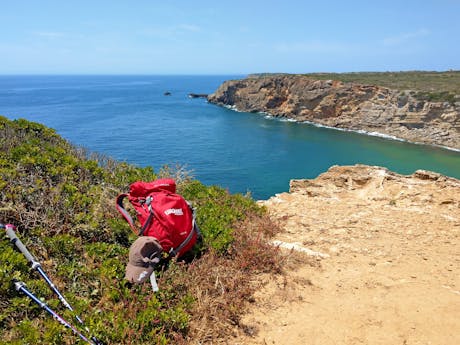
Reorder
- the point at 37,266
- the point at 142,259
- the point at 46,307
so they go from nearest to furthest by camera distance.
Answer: the point at 46,307, the point at 37,266, the point at 142,259

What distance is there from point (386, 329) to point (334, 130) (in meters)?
60.1

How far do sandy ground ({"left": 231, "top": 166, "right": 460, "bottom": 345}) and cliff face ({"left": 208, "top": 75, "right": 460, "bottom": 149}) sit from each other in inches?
1955

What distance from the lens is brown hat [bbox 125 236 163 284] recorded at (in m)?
3.61

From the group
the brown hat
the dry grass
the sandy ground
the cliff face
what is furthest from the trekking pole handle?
the cliff face

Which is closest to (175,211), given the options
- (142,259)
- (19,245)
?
(142,259)

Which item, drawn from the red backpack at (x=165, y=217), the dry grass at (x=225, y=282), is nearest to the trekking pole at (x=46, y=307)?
the dry grass at (x=225, y=282)

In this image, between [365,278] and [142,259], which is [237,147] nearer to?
[365,278]

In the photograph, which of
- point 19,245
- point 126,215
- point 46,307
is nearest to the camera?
point 46,307

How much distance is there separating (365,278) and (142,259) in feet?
10.9

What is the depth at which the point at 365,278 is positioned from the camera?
15.8ft

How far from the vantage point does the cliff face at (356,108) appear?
50656mm

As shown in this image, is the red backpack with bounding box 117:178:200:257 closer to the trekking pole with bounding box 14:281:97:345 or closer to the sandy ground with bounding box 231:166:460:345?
the sandy ground with bounding box 231:166:460:345

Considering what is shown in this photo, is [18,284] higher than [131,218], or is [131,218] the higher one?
[131,218]

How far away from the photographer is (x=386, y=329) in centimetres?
366
